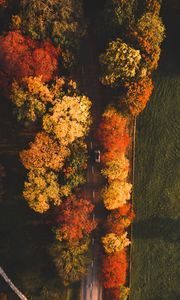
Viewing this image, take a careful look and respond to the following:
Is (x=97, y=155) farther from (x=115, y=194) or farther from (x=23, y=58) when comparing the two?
(x=23, y=58)

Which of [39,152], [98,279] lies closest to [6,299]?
[98,279]

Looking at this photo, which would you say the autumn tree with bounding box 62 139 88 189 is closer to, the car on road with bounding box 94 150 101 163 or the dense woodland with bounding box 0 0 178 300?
the dense woodland with bounding box 0 0 178 300

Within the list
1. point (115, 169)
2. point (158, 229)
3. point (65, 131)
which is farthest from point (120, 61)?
point (158, 229)

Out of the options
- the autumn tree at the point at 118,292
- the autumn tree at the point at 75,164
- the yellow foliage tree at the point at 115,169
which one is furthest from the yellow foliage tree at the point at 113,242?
the autumn tree at the point at 75,164

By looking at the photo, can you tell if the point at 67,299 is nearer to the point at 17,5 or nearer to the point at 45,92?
the point at 45,92

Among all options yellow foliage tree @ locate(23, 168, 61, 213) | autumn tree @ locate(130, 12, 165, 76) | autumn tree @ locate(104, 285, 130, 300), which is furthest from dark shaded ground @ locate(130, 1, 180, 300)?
yellow foliage tree @ locate(23, 168, 61, 213)

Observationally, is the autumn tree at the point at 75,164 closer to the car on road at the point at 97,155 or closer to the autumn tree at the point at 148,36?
the car on road at the point at 97,155
